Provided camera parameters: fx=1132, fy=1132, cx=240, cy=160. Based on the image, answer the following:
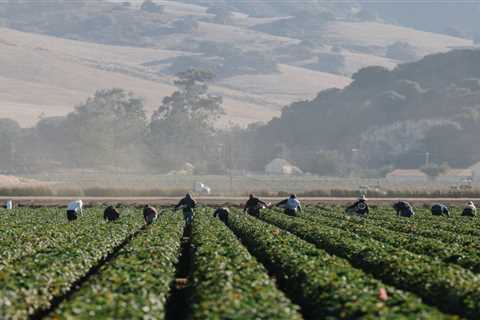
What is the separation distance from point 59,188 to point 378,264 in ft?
248

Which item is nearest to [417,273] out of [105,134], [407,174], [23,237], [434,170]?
[23,237]

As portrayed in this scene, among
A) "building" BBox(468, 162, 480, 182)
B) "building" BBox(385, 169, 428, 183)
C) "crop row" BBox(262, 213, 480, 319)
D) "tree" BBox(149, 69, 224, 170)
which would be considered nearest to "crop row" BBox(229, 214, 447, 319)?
"crop row" BBox(262, 213, 480, 319)

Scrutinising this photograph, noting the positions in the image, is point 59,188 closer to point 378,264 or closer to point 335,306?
point 378,264

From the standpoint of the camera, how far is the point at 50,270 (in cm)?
2419

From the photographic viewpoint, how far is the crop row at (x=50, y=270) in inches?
796

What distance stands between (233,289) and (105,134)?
523 feet

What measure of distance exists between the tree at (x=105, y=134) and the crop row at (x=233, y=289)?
489 feet

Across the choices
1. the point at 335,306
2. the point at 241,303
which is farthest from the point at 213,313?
the point at 335,306

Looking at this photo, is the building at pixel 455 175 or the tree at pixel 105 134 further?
the tree at pixel 105 134

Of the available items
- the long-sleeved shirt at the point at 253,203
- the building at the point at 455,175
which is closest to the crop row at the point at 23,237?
the long-sleeved shirt at the point at 253,203

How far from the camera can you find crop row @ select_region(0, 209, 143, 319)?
20.2 m

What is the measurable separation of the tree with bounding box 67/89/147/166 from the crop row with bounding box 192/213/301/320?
489 feet

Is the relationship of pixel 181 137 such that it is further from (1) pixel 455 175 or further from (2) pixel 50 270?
(2) pixel 50 270

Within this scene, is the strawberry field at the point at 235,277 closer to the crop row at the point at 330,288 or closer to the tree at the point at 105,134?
the crop row at the point at 330,288
